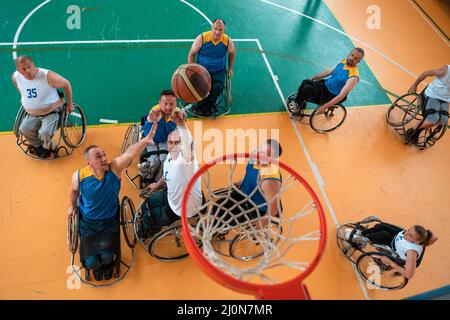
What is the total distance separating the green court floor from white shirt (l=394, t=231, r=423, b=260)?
270cm

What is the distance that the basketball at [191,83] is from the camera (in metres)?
4.06

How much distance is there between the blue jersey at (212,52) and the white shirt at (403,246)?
3206 millimetres

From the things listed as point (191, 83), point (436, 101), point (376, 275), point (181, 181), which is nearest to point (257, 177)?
point (181, 181)

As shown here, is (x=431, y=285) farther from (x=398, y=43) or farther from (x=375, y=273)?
(x=398, y=43)

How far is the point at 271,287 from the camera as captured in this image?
2.15 metres

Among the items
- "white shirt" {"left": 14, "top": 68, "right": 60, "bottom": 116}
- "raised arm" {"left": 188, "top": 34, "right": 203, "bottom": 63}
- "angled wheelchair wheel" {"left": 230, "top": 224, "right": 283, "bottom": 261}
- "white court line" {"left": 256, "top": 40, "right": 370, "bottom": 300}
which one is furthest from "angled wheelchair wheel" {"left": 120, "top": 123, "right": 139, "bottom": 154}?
"white court line" {"left": 256, "top": 40, "right": 370, "bottom": 300}

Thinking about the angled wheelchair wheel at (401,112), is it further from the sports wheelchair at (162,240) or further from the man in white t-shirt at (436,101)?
the sports wheelchair at (162,240)

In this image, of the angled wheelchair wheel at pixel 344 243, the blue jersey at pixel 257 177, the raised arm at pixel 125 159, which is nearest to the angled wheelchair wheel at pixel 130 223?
the raised arm at pixel 125 159

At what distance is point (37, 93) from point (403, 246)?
175 inches

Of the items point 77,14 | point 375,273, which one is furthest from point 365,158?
point 77,14

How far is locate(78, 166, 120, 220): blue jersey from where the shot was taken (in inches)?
129

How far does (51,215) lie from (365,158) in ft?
14.5

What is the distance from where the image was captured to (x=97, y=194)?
3.29 metres

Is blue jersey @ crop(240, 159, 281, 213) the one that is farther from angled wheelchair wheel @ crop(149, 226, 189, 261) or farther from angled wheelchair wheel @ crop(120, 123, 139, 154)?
Result: angled wheelchair wheel @ crop(120, 123, 139, 154)
